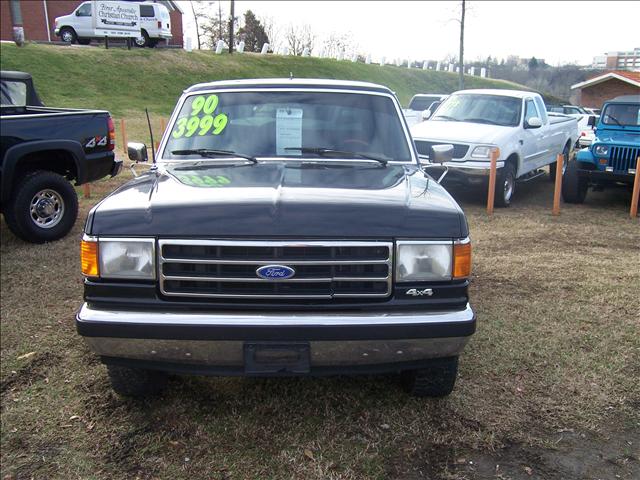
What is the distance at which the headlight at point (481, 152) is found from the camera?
358 inches

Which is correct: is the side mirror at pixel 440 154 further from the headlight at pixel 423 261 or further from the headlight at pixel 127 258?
the headlight at pixel 127 258

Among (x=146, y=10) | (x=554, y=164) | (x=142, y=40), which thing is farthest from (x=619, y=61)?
(x=142, y=40)

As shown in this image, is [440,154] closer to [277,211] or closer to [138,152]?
[277,211]

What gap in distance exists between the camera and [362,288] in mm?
2752

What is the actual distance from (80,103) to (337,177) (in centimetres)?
2255

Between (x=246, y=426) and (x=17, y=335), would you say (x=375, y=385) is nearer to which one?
(x=246, y=426)

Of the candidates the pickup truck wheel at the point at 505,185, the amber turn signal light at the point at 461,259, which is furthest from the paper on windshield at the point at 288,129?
the pickup truck wheel at the point at 505,185

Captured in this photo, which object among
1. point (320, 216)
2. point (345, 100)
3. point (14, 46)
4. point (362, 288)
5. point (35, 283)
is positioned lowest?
point (35, 283)

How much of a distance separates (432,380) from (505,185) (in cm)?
678

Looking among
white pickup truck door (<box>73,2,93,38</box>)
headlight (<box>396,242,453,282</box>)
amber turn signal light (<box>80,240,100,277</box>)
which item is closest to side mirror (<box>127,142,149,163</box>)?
amber turn signal light (<box>80,240,100,277</box>)

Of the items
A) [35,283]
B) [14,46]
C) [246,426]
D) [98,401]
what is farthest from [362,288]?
[14,46]

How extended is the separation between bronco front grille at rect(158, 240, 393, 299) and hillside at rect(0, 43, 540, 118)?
21.7 m

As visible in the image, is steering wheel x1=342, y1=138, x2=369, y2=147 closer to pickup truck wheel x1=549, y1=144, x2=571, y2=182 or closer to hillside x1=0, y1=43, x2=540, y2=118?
pickup truck wheel x1=549, y1=144, x2=571, y2=182

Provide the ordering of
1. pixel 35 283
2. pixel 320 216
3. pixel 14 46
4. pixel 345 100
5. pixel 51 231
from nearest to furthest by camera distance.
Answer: pixel 320 216, pixel 345 100, pixel 35 283, pixel 51 231, pixel 14 46
